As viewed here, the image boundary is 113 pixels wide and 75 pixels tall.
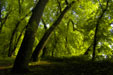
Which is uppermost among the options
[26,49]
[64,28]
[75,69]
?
[64,28]

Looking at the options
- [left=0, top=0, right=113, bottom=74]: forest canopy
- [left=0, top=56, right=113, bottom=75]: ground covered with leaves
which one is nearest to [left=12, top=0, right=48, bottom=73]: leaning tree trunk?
[left=0, top=0, right=113, bottom=74]: forest canopy

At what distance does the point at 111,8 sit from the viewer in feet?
36.7

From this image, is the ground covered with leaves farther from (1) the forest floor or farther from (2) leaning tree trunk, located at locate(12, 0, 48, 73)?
(2) leaning tree trunk, located at locate(12, 0, 48, 73)

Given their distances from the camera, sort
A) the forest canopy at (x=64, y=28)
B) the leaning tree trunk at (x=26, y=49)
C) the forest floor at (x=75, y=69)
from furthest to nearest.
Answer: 1. the forest canopy at (x=64, y=28)
2. the leaning tree trunk at (x=26, y=49)
3. the forest floor at (x=75, y=69)

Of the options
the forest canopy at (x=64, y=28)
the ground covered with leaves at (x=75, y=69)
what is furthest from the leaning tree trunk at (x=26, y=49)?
the ground covered with leaves at (x=75, y=69)

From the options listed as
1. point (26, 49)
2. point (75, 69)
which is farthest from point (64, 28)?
point (26, 49)

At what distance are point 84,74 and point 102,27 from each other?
743 cm

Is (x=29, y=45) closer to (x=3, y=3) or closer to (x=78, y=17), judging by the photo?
(x=78, y=17)

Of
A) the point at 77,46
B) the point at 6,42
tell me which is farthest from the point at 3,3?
the point at 77,46

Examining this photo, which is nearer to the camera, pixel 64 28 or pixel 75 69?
pixel 75 69

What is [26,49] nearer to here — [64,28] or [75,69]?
[75,69]

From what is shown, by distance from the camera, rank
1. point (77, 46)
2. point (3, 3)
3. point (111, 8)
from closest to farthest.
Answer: point (111, 8), point (77, 46), point (3, 3)

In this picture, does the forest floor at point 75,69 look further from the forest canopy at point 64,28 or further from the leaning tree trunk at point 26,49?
the forest canopy at point 64,28

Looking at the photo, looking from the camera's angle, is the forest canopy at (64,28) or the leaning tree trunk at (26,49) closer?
the leaning tree trunk at (26,49)
